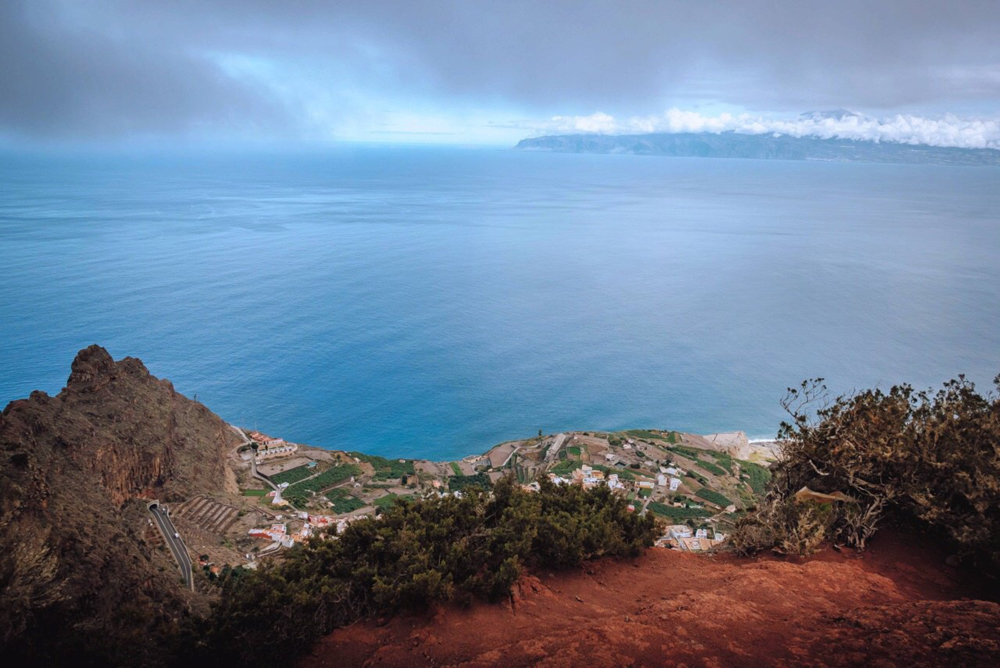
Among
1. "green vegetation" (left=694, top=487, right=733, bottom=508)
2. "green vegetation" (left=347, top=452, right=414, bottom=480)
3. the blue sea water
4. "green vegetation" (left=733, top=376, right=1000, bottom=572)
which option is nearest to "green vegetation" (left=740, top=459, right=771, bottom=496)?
"green vegetation" (left=694, top=487, right=733, bottom=508)

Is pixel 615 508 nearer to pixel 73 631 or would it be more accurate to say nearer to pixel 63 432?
pixel 73 631

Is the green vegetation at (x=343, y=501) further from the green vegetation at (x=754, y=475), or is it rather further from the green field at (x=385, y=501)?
the green vegetation at (x=754, y=475)

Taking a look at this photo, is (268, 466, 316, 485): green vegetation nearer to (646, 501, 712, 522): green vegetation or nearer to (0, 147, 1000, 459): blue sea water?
(0, 147, 1000, 459): blue sea water

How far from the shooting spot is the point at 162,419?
998 inches

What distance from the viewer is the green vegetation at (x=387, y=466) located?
94.4ft

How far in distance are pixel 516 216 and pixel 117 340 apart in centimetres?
6711

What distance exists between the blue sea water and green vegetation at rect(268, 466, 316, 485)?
4809 millimetres

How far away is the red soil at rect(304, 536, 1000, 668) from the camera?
5082mm

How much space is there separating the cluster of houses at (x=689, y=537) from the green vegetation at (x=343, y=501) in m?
13.3

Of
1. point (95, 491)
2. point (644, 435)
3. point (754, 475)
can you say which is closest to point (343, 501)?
point (95, 491)

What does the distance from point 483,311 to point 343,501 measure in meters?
27.4

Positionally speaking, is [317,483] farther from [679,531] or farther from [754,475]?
[754,475]

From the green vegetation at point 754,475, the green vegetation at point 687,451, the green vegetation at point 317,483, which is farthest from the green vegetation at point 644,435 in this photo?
the green vegetation at point 317,483

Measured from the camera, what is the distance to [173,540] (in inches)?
797
